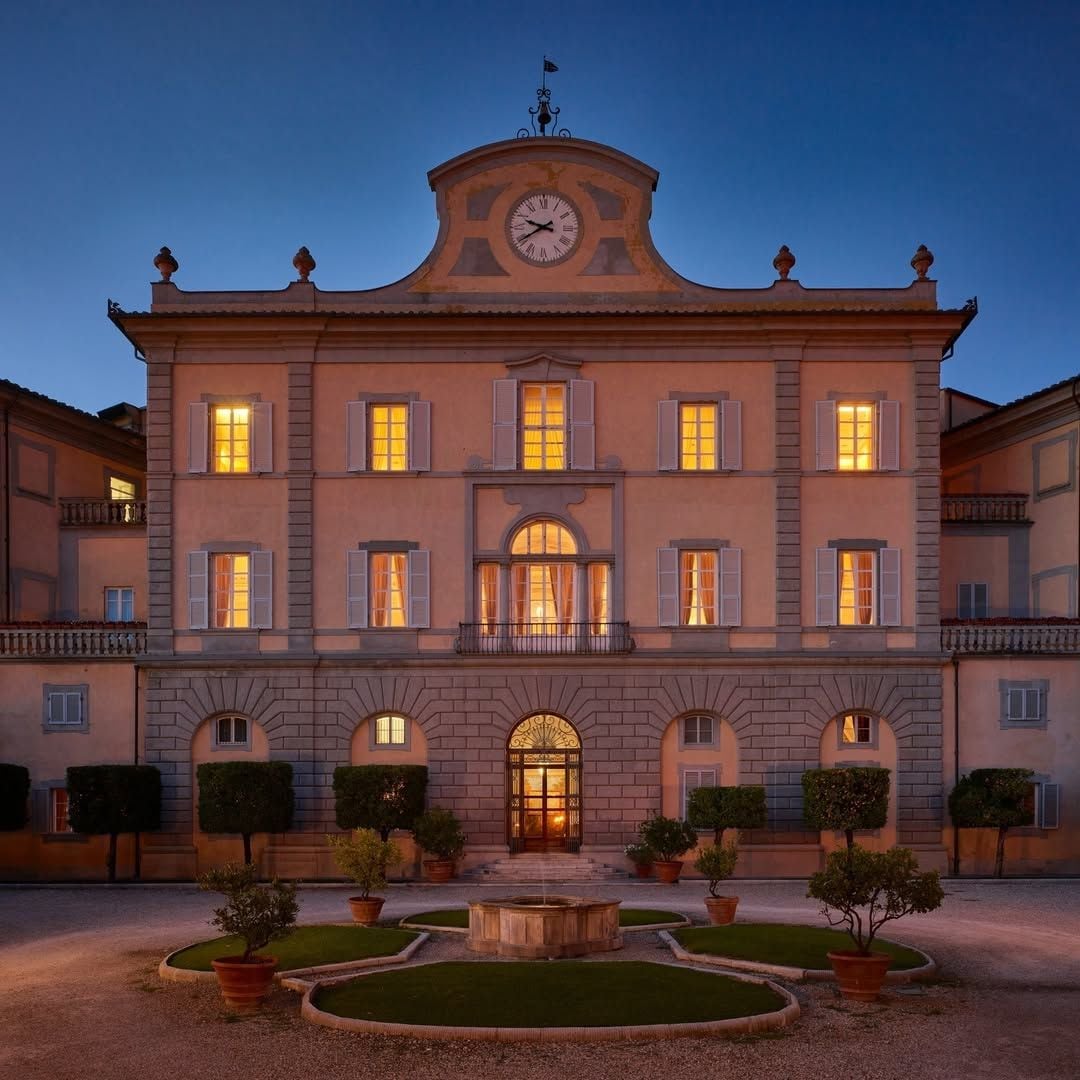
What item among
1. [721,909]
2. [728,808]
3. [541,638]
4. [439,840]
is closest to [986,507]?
[728,808]

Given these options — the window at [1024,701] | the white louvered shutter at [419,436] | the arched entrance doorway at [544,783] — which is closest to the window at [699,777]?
the arched entrance doorway at [544,783]

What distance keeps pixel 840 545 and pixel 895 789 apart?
6061 mm

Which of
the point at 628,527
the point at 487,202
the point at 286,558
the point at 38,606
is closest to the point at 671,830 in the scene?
the point at 628,527

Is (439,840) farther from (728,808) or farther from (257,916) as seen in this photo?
(257,916)

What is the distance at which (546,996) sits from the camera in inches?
628

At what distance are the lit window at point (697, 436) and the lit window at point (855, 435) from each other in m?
3.15

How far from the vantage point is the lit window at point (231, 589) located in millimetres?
31266

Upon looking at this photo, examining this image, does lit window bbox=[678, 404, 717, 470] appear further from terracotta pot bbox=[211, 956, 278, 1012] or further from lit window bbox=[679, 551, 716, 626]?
terracotta pot bbox=[211, 956, 278, 1012]

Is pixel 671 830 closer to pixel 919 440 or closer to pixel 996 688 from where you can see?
pixel 996 688

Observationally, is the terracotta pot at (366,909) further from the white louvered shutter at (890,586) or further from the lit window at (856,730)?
the white louvered shutter at (890,586)

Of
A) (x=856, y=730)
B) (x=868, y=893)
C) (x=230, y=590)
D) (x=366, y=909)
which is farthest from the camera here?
(x=230, y=590)

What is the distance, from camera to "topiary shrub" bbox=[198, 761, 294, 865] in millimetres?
29109

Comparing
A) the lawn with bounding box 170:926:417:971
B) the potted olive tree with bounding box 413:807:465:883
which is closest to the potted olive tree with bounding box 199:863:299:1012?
the lawn with bounding box 170:926:417:971

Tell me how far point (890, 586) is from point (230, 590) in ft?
53.6
